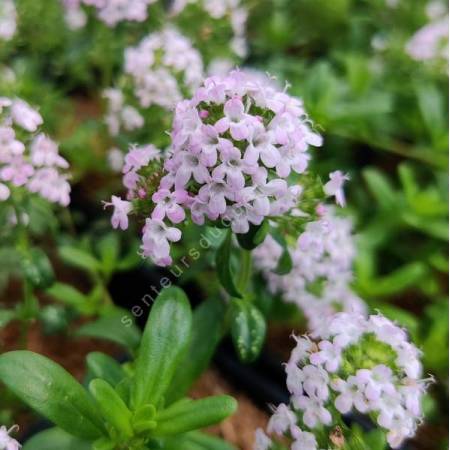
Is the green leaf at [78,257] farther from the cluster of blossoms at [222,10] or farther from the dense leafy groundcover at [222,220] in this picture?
the cluster of blossoms at [222,10]

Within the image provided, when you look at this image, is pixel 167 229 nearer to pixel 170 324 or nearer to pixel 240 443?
pixel 170 324

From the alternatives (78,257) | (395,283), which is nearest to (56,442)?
(78,257)

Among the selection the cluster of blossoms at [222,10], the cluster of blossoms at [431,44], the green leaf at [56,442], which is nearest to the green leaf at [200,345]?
the green leaf at [56,442]

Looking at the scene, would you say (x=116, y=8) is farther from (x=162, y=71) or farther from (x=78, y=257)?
(x=78, y=257)

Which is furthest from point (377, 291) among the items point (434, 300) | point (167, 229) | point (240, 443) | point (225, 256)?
point (167, 229)

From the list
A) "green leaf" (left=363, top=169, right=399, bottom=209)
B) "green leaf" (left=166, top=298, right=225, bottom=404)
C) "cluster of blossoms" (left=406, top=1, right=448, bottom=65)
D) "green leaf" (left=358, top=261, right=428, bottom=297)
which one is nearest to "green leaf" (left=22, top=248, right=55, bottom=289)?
"green leaf" (left=166, top=298, right=225, bottom=404)

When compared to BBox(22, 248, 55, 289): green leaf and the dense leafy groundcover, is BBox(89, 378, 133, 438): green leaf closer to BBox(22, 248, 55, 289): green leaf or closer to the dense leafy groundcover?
the dense leafy groundcover
